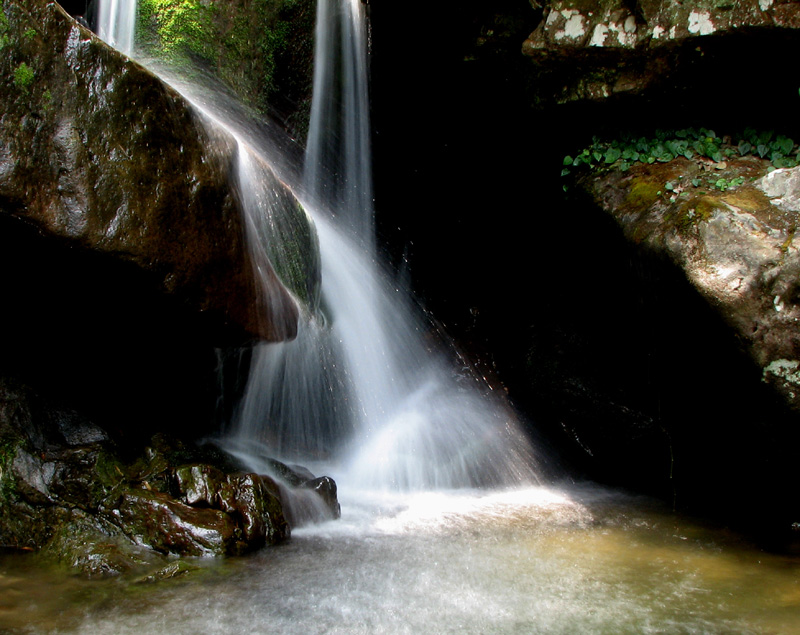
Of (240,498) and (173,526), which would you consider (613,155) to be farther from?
(173,526)

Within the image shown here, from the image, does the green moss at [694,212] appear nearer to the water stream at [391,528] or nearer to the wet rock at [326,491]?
the water stream at [391,528]

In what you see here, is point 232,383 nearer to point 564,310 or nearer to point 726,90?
point 564,310

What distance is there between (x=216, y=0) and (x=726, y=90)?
654cm

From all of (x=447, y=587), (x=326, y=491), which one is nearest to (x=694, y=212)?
(x=447, y=587)

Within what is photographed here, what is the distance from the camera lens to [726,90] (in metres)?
4.95

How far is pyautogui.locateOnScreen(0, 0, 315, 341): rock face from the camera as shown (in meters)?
3.05

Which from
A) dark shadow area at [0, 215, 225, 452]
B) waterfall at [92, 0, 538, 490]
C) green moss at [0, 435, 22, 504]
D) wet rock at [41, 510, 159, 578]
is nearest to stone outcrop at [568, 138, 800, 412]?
waterfall at [92, 0, 538, 490]

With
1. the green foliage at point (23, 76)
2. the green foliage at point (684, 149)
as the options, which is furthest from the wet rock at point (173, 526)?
the green foliage at point (684, 149)

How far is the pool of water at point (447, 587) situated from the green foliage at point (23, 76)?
8.48 ft

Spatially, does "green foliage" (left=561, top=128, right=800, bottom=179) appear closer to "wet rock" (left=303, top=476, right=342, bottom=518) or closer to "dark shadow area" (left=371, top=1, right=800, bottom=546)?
"dark shadow area" (left=371, top=1, right=800, bottom=546)

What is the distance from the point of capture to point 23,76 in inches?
121

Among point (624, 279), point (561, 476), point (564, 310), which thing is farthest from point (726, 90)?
point (561, 476)

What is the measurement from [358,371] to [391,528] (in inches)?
116

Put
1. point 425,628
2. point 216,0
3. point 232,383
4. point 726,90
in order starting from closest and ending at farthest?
point 425,628 → point 726,90 → point 232,383 → point 216,0
